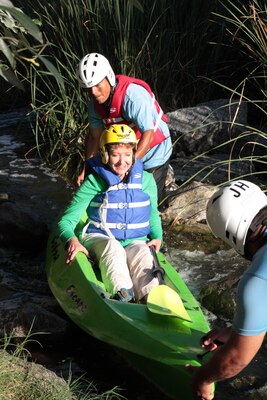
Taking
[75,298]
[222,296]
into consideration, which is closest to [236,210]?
[75,298]

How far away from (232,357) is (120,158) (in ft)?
7.77

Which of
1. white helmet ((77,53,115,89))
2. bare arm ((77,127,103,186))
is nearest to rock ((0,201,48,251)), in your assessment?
bare arm ((77,127,103,186))

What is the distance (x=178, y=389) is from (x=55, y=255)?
169 cm

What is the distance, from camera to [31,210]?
23.1 ft

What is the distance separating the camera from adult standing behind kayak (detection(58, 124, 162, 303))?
4.95 meters

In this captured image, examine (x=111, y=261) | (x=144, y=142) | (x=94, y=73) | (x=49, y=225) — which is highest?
(x=94, y=73)

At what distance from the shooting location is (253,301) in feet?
9.12

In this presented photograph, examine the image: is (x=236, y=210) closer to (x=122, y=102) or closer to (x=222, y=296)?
(x=222, y=296)

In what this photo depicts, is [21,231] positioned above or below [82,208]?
below

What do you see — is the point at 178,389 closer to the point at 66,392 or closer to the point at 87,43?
the point at 66,392

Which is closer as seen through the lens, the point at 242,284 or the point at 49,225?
the point at 242,284

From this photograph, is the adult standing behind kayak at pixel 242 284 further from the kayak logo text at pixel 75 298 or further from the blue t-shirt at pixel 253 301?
the kayak logo text at pixel 75 298

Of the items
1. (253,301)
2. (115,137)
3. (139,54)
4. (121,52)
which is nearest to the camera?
(253,301)

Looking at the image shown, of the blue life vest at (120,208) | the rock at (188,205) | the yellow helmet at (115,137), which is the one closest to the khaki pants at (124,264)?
the blue life vest at (120,208)
